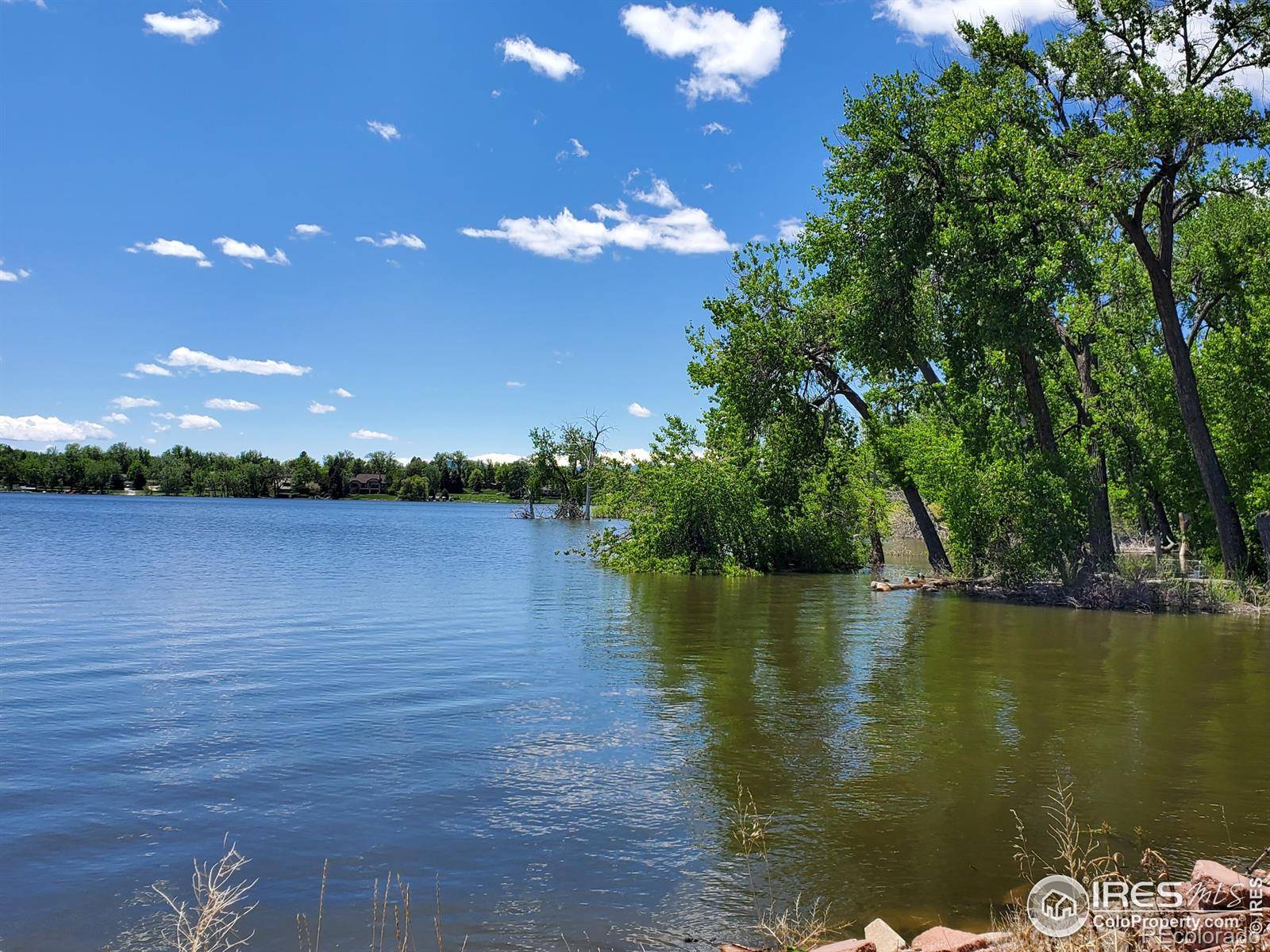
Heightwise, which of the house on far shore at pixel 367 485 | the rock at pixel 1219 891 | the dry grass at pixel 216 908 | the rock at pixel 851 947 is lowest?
the dry grass at pixel 216 908

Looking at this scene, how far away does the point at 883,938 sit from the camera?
5098 mm

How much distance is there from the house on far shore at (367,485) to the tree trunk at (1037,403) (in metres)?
184

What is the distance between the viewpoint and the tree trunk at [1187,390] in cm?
2238

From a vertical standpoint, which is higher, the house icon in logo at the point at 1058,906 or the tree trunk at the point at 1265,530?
the tree trunk at the point at 1265,530

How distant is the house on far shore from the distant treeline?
1.32 feet

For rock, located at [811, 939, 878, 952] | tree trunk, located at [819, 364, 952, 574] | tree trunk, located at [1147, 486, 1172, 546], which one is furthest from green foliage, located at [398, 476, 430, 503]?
rock, located at [811, 939, 878, 952]

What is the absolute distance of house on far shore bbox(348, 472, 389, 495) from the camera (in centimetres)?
19500

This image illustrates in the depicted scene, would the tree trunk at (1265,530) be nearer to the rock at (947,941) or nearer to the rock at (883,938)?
the rock at (947,941)

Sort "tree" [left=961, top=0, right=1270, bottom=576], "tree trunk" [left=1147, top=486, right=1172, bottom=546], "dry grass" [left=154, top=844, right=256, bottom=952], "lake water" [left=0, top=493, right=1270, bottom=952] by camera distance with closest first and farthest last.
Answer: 1. "dry grass" [left=154, top=844, right=256, bottom=952]
2. "lake water" [left=0, top=493, right=1270, bottom=952]
3. "tree" [left=961, top=0, right=1270, bottom=576]
4. "tree trunk" [left=1147, top=486, right=1172, bottom=546]

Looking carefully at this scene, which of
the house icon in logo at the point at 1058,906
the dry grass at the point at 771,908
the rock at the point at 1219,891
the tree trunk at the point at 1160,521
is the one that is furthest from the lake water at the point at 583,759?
the tree trunk at the point at 1160,521

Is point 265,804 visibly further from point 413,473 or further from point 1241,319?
point 413,473

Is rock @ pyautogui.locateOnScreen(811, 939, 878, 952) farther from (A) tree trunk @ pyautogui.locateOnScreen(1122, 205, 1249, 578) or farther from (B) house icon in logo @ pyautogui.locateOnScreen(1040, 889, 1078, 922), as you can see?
(A) tree trunk @ pyautogui.locateOnScreen(1122, 205, 1249, 578)

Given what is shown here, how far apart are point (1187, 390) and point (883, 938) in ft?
72.8

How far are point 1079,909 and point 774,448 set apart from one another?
91.9ft
